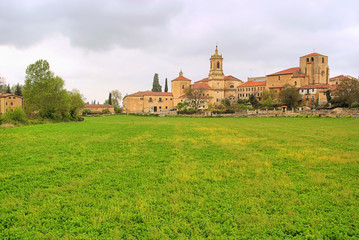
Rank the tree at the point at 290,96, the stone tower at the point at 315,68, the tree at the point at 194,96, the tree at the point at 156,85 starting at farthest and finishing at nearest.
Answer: the tree at the point at 156,85, the stone tower at the point at 315,68, the tree at the point at 194,96, the tree at the point at 290,96

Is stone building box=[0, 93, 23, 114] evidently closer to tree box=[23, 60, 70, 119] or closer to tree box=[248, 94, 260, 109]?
tree box=[23, 60, 70, 119]

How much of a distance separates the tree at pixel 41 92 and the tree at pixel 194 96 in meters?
38.2

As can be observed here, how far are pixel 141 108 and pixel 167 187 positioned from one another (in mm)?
A: 74097

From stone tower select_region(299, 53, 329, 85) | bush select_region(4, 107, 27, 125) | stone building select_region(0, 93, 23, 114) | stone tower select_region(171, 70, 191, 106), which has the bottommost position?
bush select_region(4, 107, 27, 125)

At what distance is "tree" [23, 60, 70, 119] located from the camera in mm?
31266

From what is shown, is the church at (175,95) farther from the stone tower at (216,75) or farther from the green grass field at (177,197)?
the green grass field at (177,197)

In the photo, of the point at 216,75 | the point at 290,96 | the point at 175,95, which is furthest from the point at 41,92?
the point at 216,75

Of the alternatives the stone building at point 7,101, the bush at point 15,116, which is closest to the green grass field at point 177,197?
the bush at point 15,116

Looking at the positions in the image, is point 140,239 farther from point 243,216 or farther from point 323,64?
point 323,64

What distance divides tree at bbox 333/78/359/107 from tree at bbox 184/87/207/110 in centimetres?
3479

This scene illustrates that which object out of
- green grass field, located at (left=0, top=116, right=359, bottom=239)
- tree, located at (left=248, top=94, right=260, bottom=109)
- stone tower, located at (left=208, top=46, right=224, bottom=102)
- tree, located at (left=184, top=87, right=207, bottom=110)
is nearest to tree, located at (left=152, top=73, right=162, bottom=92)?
stone tower, located at (left=208, top=46, right=224, bottom=102)

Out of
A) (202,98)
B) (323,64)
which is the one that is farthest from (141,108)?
(323,64)

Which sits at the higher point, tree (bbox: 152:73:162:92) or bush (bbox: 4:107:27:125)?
tree (bbox: 152:73:162:92)

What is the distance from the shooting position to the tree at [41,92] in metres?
31.3
